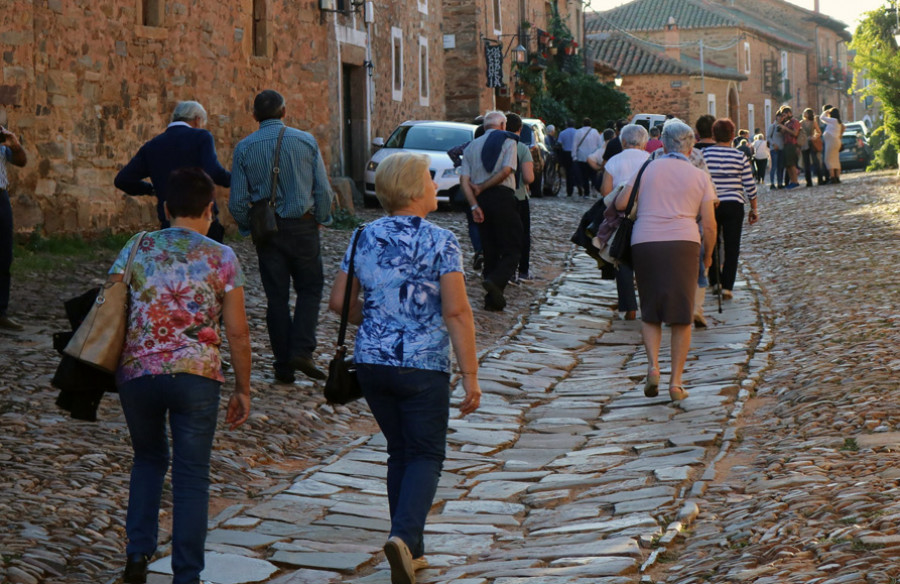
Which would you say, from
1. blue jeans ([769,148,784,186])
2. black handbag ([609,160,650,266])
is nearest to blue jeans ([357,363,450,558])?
black handbag ([609,160,650,266])

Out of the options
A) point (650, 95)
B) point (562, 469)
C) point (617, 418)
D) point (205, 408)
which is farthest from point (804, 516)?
point (650, 95)

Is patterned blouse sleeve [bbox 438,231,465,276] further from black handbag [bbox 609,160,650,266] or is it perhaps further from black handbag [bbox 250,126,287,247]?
black handbag [bbox 609,160,650,266]

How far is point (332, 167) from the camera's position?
2238 cm

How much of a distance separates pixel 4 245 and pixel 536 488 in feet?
16.3

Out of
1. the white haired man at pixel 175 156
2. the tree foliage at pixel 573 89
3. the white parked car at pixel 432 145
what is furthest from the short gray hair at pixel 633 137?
the tree foliage at pixel 573 89

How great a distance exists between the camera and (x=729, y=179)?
11.3 m

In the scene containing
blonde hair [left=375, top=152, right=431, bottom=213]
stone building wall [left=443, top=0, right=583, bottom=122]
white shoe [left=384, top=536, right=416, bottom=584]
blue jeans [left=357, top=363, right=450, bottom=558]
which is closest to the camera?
white shoe [left=384, top=536, right=416, bottom=584]

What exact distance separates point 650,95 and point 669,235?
48.8 metres

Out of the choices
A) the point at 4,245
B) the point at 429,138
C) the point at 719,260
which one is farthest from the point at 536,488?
the point at 429,138

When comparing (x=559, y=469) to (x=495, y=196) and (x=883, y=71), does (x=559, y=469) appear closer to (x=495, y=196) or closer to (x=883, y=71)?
(x=495, y=196)

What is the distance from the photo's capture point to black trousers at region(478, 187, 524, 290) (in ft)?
38.3

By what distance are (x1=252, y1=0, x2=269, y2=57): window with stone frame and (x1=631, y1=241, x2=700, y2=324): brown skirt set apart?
436 inches

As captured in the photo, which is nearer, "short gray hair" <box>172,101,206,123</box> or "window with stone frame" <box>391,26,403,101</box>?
"short gray hair" <box>172,101,206,123</box>

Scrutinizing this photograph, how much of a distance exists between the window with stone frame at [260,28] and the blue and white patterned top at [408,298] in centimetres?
1370
